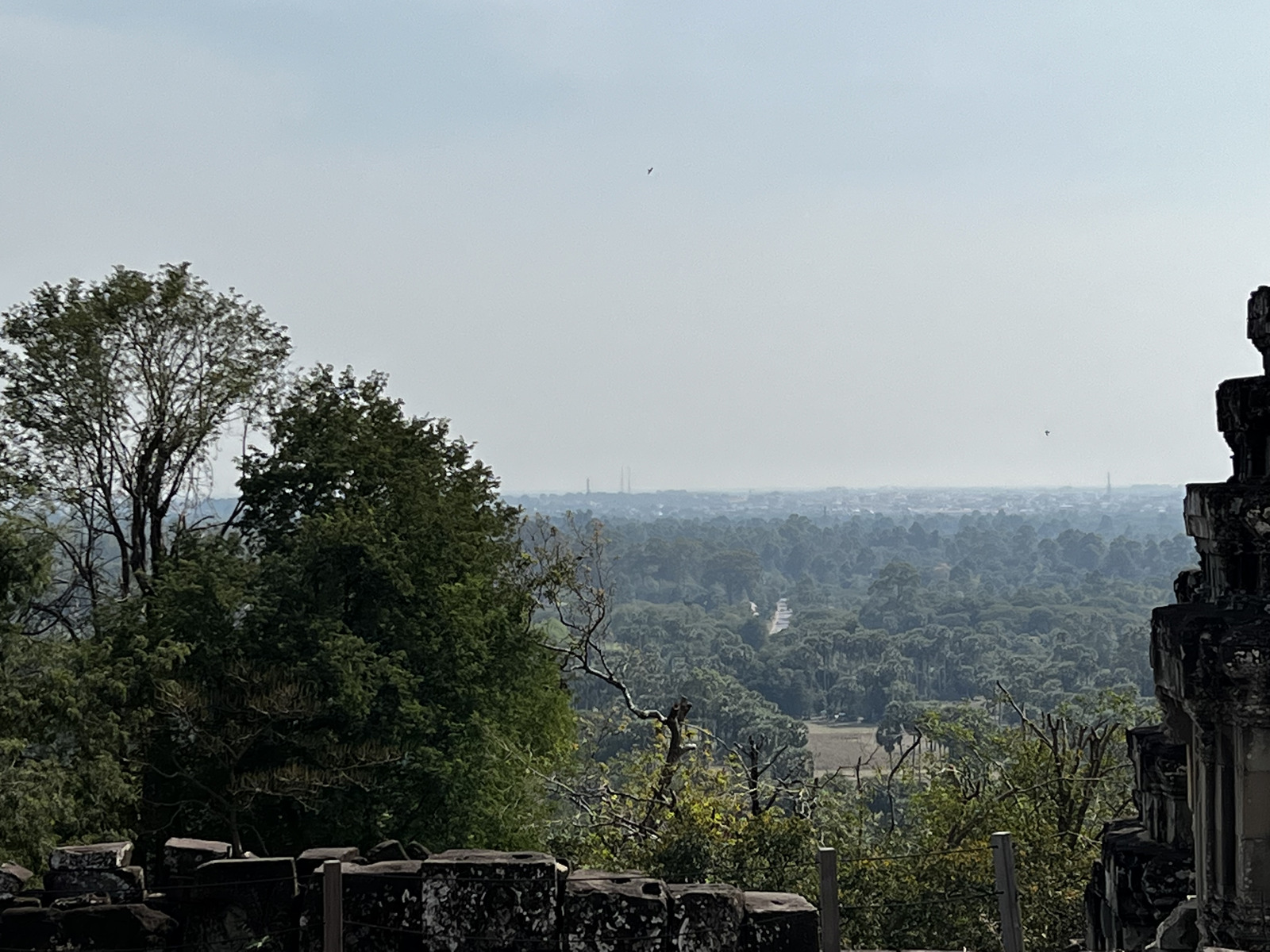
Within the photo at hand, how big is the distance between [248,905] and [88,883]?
34.6 inches

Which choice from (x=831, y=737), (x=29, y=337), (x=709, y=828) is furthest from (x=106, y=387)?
(x=831, y=737)

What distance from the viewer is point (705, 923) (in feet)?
21.6

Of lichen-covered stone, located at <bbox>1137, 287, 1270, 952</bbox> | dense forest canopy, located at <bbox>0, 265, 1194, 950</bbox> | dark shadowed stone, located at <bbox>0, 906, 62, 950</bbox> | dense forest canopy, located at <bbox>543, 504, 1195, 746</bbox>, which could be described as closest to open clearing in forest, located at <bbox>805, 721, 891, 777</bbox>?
dense forest canopy, located at <bbox>543, 504, 1195, 746</bbox>

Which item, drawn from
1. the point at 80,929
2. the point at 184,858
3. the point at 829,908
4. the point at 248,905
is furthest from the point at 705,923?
the point at 80,929

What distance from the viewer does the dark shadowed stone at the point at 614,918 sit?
6.59m

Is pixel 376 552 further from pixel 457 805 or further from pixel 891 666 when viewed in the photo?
pixel 891 666

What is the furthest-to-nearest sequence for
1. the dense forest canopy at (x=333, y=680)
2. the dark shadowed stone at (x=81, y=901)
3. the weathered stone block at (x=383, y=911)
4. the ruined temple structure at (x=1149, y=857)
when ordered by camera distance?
1. the dense forest canopy at (x=333, y=680)
2. the ruined temple structure at (x=1149, y=857)
3. the dark shadowed stone at (x=81, y=901)
4. the weathered stone block at (x=383, y=911)

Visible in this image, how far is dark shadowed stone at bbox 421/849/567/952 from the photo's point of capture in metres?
6.67

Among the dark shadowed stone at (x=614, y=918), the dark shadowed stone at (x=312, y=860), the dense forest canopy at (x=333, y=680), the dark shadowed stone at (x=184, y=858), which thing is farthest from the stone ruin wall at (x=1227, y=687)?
the dense forest canopy at (x=333, y=680)

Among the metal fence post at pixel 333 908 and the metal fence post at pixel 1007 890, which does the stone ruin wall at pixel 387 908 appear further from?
the metal fence post at pixel 1007 890

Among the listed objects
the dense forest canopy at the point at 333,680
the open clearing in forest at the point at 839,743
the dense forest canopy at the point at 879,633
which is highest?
the dense forest canopy at the point at 333,680

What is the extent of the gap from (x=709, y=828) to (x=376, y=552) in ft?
19.9

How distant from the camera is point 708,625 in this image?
124 metres

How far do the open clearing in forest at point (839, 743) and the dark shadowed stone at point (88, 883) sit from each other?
61653 millimetres
